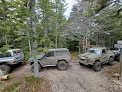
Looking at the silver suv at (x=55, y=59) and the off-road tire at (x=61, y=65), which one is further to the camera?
the off-road tire at (x=61, y=65)

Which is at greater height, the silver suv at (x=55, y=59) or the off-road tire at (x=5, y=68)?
the silver suv at (x=55, y=59)

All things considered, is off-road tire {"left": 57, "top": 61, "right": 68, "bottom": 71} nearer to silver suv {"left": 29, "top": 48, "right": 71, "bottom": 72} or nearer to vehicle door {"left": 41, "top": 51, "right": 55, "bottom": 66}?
silver suv {"left": 29, "top": 48, "right": 71, "bottom": 72}

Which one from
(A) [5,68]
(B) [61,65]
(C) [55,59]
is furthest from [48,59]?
(A) [5,68]

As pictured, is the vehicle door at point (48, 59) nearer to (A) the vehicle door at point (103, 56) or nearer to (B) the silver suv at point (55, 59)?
(B) the silver suv at point (55, 59)

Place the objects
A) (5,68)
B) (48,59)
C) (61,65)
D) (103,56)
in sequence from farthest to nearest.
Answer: (103,56), (61,65), (48,59), (5,68)

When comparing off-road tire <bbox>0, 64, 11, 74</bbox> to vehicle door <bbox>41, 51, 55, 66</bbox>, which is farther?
vehicle door <bbox>41, 51, 55, 66</bbox>

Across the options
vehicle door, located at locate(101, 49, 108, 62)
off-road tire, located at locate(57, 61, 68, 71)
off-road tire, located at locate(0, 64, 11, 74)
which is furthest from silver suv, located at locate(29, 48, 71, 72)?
vehicle door, located at locate(101, 49, 108, 62)

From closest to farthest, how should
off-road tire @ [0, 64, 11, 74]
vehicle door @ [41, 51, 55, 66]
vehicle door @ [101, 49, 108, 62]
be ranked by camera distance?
off-road tire @ [0, 64, 11, 74] → vehicle door @ [41, 51, 55, 66] → vehicle door @ [101, 49, 108, 62]

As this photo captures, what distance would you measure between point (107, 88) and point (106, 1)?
502 cm

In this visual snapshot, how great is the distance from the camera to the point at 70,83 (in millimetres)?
3080

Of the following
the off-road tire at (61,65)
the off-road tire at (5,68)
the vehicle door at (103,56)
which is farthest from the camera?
the vehicle door at (103,56)

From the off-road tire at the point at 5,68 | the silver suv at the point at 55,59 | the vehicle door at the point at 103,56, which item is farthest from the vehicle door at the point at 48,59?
the vehicle door at the point at 103,56

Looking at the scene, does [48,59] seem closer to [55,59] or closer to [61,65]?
[55,59]

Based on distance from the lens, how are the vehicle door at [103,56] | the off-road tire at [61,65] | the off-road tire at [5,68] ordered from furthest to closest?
the vehicle door at [103,56], the off-road tire at [61,65], the off-road tire at [5,68]
